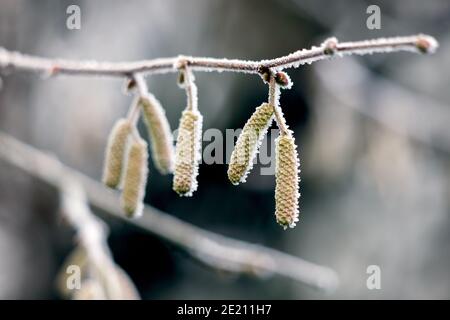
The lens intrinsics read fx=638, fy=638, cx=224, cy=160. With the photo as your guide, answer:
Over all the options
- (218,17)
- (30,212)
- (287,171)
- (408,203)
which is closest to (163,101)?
(218,17)

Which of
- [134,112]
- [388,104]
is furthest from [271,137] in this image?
[134,112]

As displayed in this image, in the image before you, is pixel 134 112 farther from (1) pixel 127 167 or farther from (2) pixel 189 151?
(2) pixel 189 151

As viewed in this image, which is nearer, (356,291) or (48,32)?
(48,32)

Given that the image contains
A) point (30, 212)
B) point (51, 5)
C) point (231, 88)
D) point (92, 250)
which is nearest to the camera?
point (92, 250)

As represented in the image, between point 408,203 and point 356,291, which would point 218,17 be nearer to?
point 408,203

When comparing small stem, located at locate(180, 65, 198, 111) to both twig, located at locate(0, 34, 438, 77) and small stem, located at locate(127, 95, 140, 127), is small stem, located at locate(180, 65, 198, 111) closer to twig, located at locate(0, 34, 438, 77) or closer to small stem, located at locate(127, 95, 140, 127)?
twig, located at locate(0, 34, 438, 77)

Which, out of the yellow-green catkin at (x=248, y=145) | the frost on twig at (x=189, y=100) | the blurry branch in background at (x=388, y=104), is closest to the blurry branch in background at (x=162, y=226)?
the frost on twig at (x=189, y=100)
